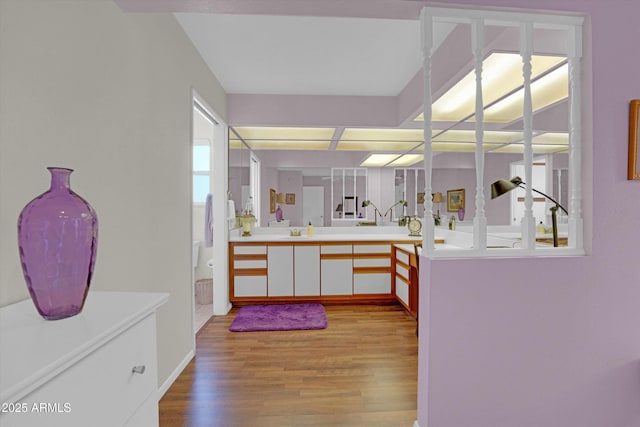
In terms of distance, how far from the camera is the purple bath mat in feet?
10.5

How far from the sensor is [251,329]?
315cm

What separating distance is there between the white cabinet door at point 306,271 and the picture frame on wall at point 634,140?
9.71 ft

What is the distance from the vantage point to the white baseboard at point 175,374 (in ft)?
6.76

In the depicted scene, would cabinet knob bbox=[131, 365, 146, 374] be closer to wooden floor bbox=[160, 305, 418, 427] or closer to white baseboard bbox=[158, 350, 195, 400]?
wooden floor bbox=[160, 305, 418, 427]

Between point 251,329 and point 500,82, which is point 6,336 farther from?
point 500,82

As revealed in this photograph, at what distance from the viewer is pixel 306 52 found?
2.73m

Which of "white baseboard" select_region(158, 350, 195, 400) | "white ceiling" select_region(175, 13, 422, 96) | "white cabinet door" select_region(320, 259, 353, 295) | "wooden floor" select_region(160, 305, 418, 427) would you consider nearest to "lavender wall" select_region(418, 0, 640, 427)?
"wooden floor" select_region(160, 305, 418, 427)

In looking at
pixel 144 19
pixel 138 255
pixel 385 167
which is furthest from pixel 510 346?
pixel 385 167

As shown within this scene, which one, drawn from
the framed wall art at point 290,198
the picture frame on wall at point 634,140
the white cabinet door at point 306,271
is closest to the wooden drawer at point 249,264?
the white cabinet door at point 306,271

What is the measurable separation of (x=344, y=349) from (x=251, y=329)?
1006 mm

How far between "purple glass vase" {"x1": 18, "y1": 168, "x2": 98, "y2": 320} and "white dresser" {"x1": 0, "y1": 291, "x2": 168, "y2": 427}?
0.06 m

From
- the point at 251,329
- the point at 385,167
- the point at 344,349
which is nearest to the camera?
the point at 344,349

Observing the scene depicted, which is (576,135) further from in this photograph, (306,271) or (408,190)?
(408,190)

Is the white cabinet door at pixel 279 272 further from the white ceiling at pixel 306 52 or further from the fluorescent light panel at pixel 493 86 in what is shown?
the fluorescent light panel at pixel 493 86
